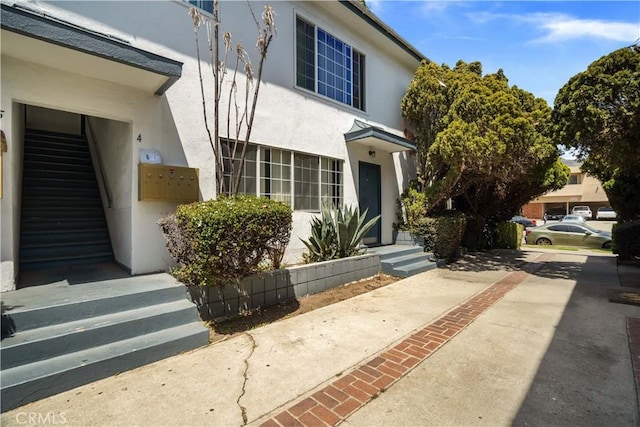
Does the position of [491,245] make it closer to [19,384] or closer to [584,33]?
[584,33]

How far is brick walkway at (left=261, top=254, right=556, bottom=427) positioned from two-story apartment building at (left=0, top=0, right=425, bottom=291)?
3.99 meters

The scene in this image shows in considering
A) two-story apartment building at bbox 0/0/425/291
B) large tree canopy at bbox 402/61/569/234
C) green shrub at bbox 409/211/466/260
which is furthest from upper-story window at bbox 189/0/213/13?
green shrub at bbox 409/211/466/260

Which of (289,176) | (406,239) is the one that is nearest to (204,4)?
(289,176)

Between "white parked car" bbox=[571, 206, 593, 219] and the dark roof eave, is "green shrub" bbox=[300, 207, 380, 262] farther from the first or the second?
"white parked car" bbox=[571, 206, 593, 219]

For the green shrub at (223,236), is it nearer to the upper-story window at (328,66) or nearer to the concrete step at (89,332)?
the concrete step at (89,332)

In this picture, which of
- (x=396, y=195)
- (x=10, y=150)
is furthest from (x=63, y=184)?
(x=396, y=195)

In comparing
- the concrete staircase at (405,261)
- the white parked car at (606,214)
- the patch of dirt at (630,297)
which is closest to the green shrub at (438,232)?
the concrete staircase at (405,261)

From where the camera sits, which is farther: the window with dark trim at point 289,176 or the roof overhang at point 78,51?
the window with dark trim at point 289,176

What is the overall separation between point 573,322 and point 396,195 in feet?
23.0

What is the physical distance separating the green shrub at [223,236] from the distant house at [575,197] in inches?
1818

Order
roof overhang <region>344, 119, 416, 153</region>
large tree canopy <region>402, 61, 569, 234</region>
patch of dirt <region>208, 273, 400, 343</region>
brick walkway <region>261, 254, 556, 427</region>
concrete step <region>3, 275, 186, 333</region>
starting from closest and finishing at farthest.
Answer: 1. brick walkway <region>261, 254, 556, 427</region>
2. concrete step <region>3, 275, 186, 333</region>
3. patch of dirt <region>208, 273, 400, 343</region>
4. large tree canopy <region>402, 61, 569, 234</region>
5. roof overhang <region>344, 119, 416, 153</region>

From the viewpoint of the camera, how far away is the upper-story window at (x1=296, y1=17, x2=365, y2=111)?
8195 mm

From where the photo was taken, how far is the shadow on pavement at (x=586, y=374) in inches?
105

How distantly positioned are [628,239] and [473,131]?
713 centimetres
